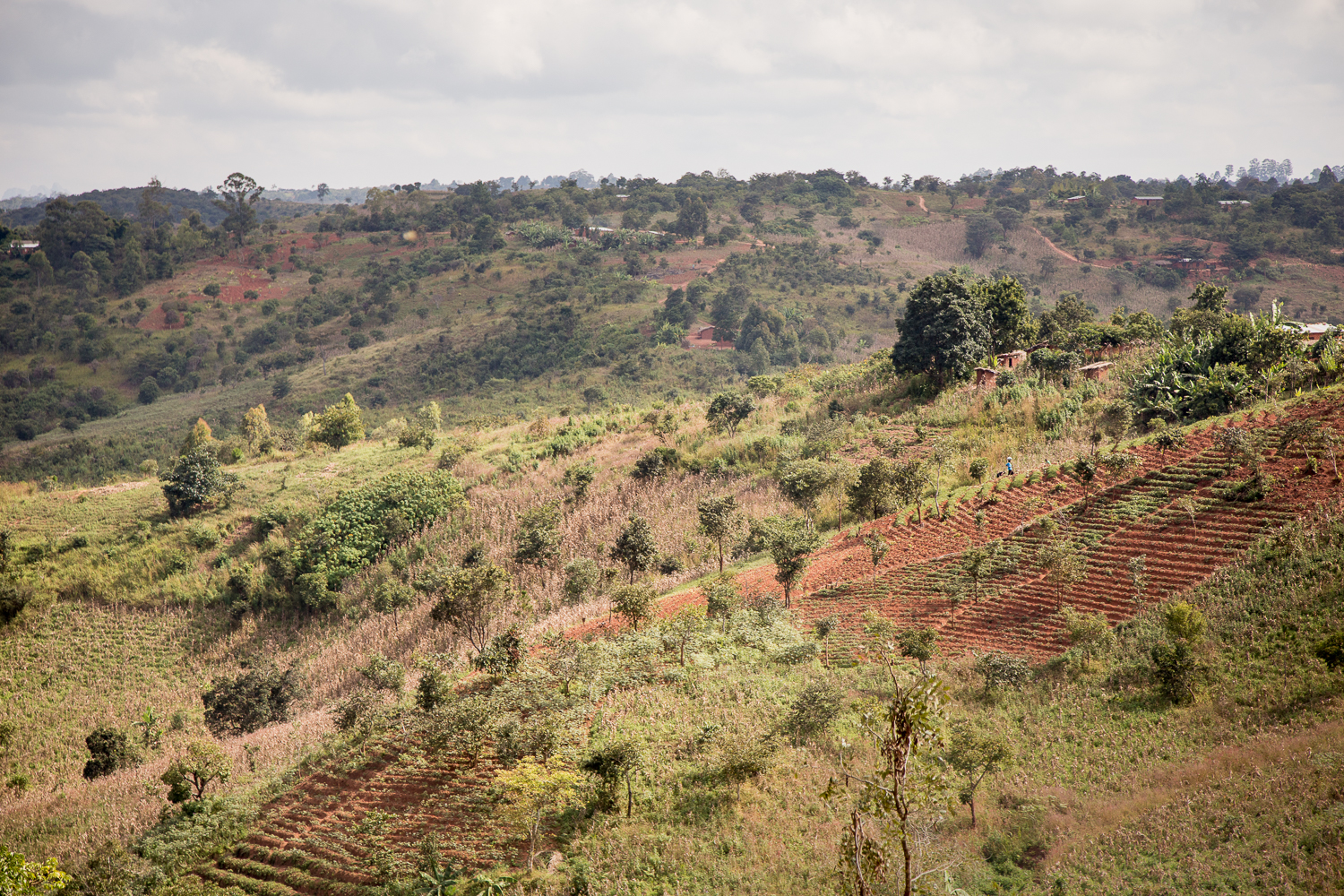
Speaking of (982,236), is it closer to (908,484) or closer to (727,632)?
(908,484)

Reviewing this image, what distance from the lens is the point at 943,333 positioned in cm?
2869

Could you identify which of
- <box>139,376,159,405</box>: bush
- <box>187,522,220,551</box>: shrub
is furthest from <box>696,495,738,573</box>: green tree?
<box>139,376,159,405</box>: bush

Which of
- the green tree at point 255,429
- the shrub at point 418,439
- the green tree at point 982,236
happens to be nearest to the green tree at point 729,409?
the shrub at point 418,439

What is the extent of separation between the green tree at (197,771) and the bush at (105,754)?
396cm

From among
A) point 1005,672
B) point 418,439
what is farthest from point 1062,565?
Result: point 418,439

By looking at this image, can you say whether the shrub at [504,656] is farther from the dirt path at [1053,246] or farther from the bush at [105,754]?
the dirt path at [1053,246]

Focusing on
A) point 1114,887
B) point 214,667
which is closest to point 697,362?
point 214,667

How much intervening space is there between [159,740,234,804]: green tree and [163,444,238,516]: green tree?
15.3 m

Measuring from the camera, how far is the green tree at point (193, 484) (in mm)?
23913

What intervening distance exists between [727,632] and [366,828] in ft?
24.1

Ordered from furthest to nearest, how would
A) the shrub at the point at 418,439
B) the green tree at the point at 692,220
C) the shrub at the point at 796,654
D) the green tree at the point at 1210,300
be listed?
the green tree at the point at 692,220
the green tree at the point at 1210,300
the shrub at the point at 418,439
the shrub at the point at 796,654

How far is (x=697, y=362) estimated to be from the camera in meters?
60.1

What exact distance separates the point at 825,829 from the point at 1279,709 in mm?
6486

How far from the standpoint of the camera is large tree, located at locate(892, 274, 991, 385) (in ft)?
94.1
